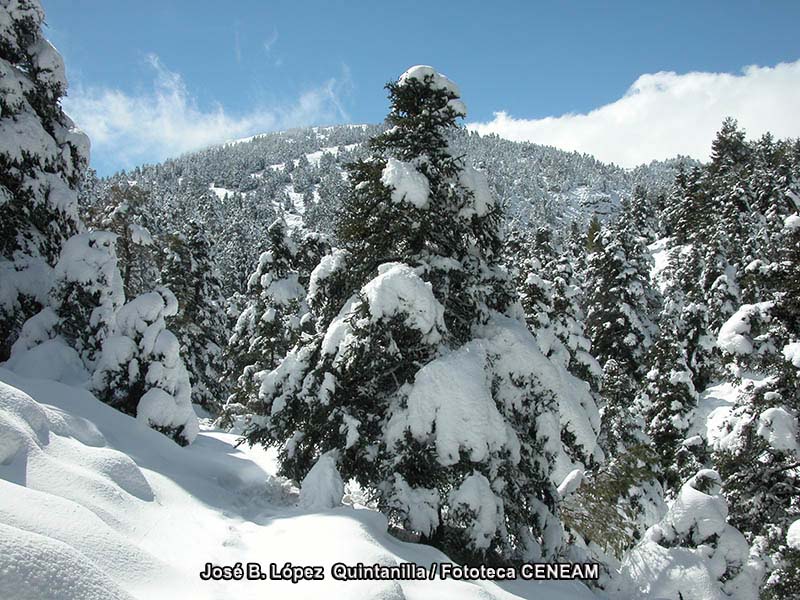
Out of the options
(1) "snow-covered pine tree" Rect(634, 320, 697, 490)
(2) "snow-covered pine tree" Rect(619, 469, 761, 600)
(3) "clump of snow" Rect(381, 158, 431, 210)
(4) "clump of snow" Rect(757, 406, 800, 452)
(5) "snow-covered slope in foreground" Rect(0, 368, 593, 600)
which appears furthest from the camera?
(1) "snow-covered pine tree" Rect(634, 320, 697, 490)

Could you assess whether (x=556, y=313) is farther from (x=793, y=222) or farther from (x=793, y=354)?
(x=793, y=354)

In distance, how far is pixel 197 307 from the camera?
30859 millimetres

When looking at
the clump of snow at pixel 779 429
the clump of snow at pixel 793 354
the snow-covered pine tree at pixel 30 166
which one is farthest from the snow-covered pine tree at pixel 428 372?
the snow-covered pine tree at pixel 30 166

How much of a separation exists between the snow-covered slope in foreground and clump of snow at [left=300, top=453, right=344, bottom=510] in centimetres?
35

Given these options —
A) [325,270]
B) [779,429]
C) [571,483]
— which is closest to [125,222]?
[325,270]

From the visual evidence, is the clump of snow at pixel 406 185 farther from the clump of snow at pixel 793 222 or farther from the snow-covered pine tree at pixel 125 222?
the snow-covered pine tree at pixel 125 222

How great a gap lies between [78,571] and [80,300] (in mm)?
10380

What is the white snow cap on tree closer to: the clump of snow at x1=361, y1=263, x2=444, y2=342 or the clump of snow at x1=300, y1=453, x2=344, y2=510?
the clump of snow at x1=361, y1=263, x2=444, y2=342

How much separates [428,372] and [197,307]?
2621 centimetres

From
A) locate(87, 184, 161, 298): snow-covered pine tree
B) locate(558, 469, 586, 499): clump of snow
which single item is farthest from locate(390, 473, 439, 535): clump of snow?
locate(87, 184, 161, 298): snow-covered pine tree

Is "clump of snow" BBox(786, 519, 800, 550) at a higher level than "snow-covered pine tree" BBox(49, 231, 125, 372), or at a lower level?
lower

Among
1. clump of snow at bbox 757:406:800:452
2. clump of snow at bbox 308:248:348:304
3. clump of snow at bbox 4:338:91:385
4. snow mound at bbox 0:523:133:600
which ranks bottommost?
snow mound at bbox 0:523:133:600

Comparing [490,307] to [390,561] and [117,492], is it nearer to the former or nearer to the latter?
[390,561]

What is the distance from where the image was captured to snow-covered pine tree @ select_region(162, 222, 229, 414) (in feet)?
92.2
